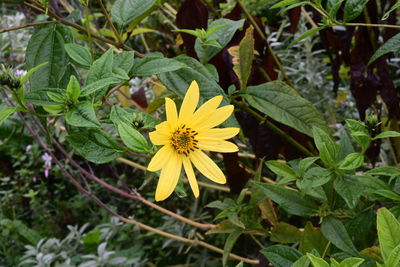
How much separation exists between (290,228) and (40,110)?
1.47 feet

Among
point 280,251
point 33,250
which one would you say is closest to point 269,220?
point 280,251

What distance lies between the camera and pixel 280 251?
0.67 m

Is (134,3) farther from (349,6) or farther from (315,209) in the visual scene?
(315,209)

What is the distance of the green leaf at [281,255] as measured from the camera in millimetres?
657

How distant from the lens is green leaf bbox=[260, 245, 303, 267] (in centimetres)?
66

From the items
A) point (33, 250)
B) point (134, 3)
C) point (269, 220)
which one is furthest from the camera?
point (33, 250)

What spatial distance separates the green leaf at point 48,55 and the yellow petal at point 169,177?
0.73ft

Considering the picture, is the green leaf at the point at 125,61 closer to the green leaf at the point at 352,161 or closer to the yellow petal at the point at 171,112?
the yellow petal at the point at 171,112

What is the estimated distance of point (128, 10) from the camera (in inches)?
28.9

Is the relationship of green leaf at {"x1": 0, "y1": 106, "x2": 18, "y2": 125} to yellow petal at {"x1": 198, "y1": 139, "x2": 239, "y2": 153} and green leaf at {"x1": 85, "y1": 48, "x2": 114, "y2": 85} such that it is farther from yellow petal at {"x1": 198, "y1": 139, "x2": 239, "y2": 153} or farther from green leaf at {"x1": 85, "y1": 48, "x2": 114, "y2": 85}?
yellow petal at {"x1": 198, "y1": 139, "x2": 239, "y2": 153}

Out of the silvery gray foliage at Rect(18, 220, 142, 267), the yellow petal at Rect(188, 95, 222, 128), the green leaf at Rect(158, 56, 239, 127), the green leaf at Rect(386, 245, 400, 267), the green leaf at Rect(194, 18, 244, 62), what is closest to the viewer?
the green leaf at Rect(386, 245, 400, 267)

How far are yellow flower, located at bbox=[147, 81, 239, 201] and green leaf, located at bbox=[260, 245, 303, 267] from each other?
0.14 m

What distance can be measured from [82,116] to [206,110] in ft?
0.49

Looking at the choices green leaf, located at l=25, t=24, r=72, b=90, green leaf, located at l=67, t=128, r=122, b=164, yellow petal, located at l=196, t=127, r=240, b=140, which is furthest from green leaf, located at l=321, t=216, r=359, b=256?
green leaf, located at l=25, t=24, r=72, b=90
